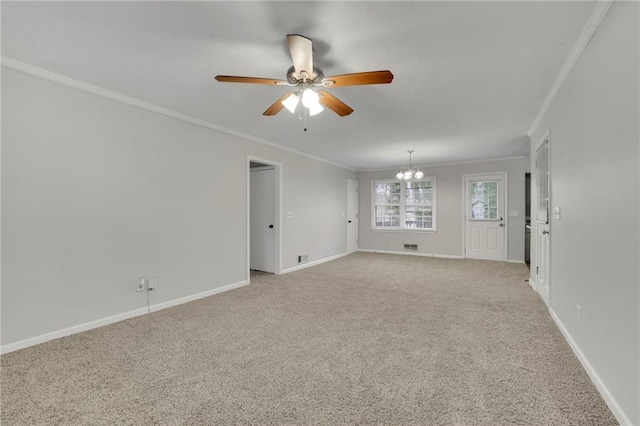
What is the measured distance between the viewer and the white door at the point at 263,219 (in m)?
5.65

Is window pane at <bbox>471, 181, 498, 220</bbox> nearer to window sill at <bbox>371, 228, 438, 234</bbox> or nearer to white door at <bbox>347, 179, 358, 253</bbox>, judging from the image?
window sill at <bbox>371, 228, 438, 234</bbox>

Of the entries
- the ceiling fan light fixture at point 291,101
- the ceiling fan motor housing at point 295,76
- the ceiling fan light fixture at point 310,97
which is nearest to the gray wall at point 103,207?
the ceiling fan light fixture at point 291,101

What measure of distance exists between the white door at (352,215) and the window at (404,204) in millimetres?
501

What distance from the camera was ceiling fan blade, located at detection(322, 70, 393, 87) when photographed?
201 centimetres

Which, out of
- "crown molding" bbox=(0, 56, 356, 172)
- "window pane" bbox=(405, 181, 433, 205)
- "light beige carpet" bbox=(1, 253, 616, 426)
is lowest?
"light beige carpet" bbox=(1, 253, 616, 426)

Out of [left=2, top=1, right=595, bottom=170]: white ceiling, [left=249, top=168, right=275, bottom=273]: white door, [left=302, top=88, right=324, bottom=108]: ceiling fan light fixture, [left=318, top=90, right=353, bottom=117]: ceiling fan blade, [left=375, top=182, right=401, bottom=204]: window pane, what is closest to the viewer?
[left=2, top=1, right=595, bottom=170]: white ceiling

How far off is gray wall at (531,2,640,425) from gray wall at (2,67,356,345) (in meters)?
4.01

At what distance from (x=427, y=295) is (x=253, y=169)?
379 cm

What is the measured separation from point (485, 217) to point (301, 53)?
6.59m

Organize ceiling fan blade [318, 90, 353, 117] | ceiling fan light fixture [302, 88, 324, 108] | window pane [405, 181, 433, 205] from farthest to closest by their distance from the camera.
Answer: window pane [405, 181, 433, 205]
ceiling fan blade [318, 90, 353, 117]
ceiling fan light fixture [302, 88, 324, 108]

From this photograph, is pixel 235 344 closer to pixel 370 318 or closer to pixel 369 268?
pixel 370 318

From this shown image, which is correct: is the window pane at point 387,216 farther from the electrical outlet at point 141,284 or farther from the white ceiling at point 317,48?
the electrical outlet at point 141,284

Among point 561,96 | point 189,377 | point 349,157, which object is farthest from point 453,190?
point 189,377

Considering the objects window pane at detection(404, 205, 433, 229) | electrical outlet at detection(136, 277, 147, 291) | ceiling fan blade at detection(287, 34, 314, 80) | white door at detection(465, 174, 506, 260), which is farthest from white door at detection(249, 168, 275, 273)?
white door at detection(465, 174, 506, 260)
